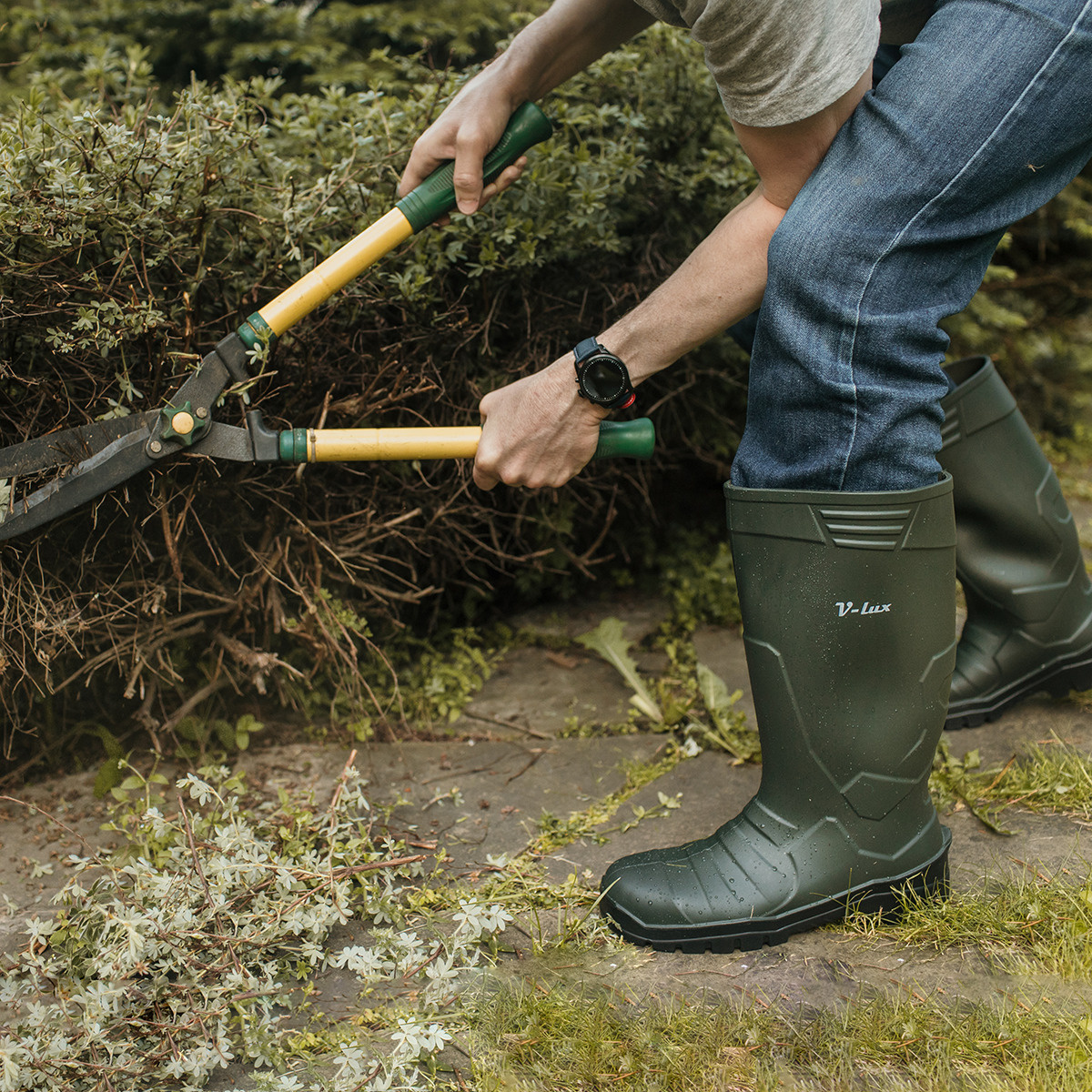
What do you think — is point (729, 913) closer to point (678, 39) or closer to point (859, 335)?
point (859, 335)

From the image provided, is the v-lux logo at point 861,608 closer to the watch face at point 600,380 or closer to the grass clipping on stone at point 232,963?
the watch face at point 600,380

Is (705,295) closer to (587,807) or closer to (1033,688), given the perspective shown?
(587,807)

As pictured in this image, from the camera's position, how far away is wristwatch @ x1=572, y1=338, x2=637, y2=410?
156 cm

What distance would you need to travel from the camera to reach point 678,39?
7.79 ft

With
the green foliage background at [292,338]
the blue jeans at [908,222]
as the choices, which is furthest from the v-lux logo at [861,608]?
the green foliage background at [292,338]

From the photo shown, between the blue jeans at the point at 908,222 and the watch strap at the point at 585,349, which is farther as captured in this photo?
the watch strap at the point at 585,349

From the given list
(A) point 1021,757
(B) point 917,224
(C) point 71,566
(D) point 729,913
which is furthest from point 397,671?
(B) point 917,224

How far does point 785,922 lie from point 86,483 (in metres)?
1.39

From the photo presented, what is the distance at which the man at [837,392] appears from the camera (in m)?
1.34

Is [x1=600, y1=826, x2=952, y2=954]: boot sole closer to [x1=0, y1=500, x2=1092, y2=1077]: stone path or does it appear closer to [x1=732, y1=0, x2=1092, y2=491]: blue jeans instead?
[x1=0, y1=500, x2=1092, y2=1077]: stone path

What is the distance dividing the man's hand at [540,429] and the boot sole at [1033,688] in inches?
44.4

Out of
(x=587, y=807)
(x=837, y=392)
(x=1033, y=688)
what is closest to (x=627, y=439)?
(x=837, y=392)

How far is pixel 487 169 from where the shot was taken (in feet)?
5.89

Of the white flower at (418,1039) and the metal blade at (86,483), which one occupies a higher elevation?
the metal blade at (86,483)
